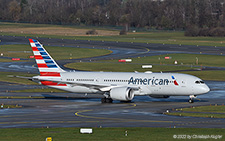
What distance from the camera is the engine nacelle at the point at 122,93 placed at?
62375 millimetres

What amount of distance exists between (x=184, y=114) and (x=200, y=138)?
1454cm

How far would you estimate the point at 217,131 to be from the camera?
1622 inches

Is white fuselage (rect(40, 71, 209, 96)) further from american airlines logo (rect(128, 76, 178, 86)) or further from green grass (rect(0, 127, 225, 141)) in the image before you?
green grass (rect(0, 127, 225, 141))

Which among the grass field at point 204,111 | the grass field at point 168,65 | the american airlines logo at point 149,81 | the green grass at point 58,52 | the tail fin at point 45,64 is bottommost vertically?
the grass field at point 168,65

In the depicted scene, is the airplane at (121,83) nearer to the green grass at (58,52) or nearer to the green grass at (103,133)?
the green grass at (103,133)

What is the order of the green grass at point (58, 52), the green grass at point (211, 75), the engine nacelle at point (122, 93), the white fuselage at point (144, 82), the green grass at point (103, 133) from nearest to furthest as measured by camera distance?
1. the green grass at point (103, 133)
2. the engine nacelle at point (122, 93)
3. the white fuselage at point (144, 82)
4. the green grass at point (211, 75)
5. the green grass at point (58, 52)

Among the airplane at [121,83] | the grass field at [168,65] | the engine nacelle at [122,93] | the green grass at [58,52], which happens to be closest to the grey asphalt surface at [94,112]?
the engine nacelle at [122,93]

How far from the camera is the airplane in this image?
2477 inches

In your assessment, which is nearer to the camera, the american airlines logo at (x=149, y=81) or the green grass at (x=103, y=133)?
the green grass at (x=103, y=133)

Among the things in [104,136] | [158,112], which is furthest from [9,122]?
[158,112]

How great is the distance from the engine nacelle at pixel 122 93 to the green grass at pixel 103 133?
61.9 feet

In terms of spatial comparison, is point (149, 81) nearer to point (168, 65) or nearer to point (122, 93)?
point (122, 93)

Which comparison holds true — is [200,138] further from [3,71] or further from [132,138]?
[3,71]

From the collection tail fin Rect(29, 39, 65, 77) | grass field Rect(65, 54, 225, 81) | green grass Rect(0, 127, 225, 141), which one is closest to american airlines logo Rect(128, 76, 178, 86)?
tail fin Rect(29, 39, 65, 77)
